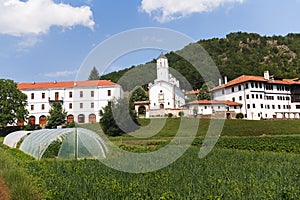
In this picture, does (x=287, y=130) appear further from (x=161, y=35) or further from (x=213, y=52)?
(x=213, y=52)

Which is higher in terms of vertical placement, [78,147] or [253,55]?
[253,55]

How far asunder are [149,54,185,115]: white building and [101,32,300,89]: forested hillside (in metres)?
3.71

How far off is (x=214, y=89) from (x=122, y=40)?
2672 inches

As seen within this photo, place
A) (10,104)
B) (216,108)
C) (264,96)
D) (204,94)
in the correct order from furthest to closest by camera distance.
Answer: (204,94)
(264,96)
(216,108)
(10,104)

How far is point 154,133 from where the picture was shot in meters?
48.7

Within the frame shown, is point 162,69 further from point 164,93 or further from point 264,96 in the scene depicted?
point 264,96

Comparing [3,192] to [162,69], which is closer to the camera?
[3,192]

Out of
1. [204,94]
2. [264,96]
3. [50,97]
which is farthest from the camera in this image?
[204,94]

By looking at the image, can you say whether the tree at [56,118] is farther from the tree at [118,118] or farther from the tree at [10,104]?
the tree at [118,118]

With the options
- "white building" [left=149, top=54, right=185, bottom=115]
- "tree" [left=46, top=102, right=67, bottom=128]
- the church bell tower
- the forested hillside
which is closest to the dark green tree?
the forested hillside

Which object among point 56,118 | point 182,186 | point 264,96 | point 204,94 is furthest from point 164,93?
point 182,186

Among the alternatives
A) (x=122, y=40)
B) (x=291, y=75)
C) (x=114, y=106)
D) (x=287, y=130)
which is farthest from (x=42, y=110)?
(x=291, y=75)

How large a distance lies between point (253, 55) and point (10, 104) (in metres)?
97.7

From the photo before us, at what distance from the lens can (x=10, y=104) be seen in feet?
194
